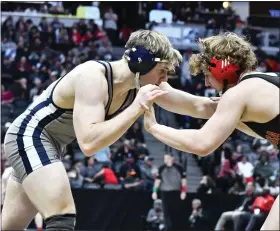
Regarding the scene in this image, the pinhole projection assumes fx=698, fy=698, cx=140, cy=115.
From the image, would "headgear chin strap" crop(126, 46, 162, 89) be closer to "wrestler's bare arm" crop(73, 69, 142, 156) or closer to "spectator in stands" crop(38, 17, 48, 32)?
"wrestler's bare arm" crop(73, 69, 142, 156)

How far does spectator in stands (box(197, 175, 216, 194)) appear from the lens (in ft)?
39.7

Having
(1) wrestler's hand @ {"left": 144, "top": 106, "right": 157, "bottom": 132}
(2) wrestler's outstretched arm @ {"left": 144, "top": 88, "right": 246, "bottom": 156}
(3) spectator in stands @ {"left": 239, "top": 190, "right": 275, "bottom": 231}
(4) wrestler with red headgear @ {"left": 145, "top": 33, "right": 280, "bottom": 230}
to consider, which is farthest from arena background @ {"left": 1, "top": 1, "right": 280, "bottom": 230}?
(2) wrestler's outstretched arm @ {"left": 144, "top": 88, "right": 246, "bottom": 156}

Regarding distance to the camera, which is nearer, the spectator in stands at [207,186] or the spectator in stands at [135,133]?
the spectator in stands at [207,186]

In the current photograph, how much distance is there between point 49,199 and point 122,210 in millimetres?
7228

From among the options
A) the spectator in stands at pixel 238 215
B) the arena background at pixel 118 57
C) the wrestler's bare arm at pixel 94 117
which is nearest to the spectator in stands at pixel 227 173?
the arena background at pixel 118 57

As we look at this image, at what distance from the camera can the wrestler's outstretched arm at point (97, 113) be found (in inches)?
158

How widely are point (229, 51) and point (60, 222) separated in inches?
54.4

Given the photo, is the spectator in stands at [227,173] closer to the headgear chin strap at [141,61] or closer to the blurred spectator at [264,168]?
the blurred spectator at [264,168]

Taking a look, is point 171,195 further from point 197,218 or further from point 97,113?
point 97,113

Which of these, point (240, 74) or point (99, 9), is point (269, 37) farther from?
point (240, 74)

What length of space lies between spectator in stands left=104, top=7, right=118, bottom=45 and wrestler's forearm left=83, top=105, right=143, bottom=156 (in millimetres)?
13223

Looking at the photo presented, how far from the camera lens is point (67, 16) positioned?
17.4m

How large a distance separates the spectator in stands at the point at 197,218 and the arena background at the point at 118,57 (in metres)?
0.02

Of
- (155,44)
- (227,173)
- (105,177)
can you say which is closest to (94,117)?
(155,44)
